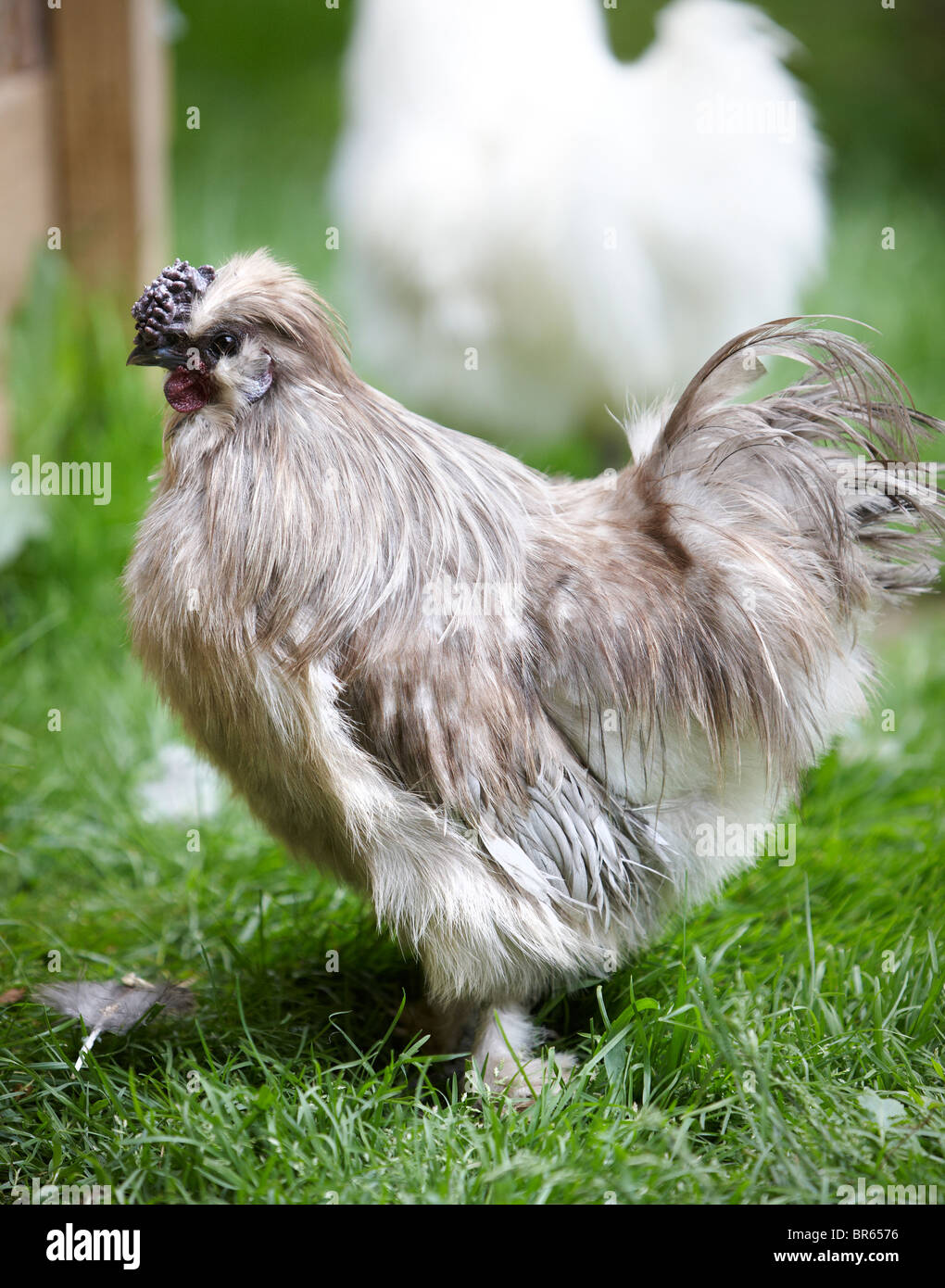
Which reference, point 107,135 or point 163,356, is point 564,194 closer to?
point 107,135

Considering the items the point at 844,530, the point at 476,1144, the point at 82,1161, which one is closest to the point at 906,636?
the point at 844,530

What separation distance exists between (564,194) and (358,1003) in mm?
2700

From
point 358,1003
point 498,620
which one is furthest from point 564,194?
point 358,1003

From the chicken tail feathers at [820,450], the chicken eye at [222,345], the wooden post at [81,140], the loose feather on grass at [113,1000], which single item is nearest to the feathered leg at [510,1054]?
the loose feather on grass at [113,1000]

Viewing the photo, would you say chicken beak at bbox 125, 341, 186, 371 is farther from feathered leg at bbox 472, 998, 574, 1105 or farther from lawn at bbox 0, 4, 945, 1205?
feathered leg at bbox 472, 998, 574, 1105

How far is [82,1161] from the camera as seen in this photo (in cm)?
206

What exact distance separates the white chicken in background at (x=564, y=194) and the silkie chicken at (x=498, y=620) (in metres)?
1.86

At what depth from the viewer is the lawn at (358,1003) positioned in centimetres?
200

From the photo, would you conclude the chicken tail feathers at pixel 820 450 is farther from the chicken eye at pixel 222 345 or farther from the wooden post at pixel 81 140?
the wooden post at pixel 81 140

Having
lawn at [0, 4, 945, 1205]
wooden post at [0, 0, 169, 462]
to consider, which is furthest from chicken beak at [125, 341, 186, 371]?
wooden post at [0, 0, 169, 462]

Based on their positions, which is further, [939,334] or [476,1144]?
[939,334]

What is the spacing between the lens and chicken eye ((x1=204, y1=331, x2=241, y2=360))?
1.99m

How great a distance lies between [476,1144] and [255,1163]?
14.7 inches

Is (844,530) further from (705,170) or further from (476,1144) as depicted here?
(705,170)
